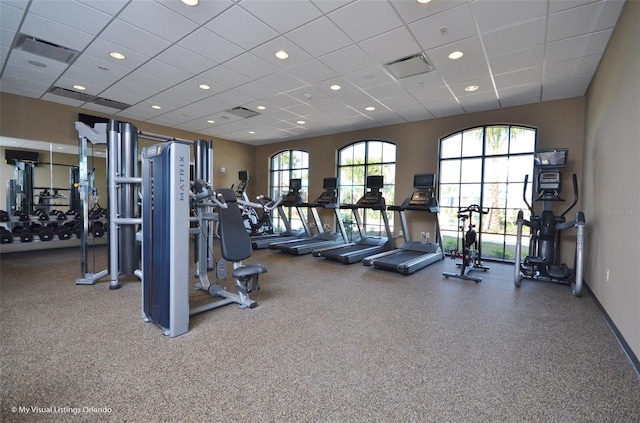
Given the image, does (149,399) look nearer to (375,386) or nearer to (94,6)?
(375,386)

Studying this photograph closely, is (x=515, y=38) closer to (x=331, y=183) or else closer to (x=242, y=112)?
(x=331, y=183)

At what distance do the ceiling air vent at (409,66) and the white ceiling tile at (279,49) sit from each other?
1.28 metres

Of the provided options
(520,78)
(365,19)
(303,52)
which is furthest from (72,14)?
(520,78)

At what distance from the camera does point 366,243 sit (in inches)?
291

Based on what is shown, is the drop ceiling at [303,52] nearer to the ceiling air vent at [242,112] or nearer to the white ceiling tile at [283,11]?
the white ceiling tile at [283,11]

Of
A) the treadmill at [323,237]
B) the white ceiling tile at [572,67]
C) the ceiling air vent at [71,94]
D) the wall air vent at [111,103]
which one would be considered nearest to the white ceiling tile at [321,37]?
the white ceiling tile at [572,67]

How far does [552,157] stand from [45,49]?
7974mm

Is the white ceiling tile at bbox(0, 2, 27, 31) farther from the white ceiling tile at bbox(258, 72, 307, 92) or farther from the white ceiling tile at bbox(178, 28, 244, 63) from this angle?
the white ceiling tile at bbox(258, 72, 307, 92)

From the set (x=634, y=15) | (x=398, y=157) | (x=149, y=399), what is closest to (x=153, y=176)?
(x=149, y=399)

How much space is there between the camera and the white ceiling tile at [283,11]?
310cm

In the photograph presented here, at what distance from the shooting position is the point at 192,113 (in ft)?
23.5

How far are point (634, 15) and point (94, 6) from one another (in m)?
5.43

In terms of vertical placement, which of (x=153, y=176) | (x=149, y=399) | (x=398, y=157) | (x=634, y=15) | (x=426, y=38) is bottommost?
(x=149, y=399)
